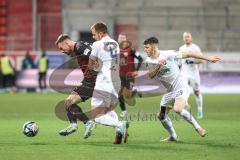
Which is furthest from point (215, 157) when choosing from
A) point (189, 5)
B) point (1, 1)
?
point (1, 1)

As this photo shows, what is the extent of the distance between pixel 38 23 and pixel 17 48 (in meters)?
1.84

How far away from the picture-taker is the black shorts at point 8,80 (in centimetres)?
3300

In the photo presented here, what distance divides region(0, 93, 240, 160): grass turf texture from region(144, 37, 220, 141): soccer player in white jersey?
16.5 inches

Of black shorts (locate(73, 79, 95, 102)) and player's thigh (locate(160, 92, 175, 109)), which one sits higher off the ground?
black shorts (locate(73, 79, 95, 102))

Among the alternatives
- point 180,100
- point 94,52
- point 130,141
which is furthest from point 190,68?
point 94,52

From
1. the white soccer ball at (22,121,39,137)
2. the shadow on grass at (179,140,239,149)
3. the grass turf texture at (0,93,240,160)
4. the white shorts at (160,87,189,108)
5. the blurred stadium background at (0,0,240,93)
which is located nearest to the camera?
the grass turf texture at (0,93,240,160)

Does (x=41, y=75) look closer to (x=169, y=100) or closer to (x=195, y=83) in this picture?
(x=195, y=83)

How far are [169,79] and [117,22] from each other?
22.0 meters

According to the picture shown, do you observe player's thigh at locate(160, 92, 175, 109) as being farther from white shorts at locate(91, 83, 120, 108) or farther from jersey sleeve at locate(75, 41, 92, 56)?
jersey sleeve at locate(75, 41, 92, 56)

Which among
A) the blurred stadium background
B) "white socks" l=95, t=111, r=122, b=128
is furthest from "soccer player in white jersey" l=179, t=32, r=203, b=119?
the blurred stadium background

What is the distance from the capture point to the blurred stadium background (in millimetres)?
33406

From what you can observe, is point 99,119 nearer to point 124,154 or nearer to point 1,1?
point 124,154

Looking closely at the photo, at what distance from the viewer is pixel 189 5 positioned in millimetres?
34844

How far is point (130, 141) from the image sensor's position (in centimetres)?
1242
